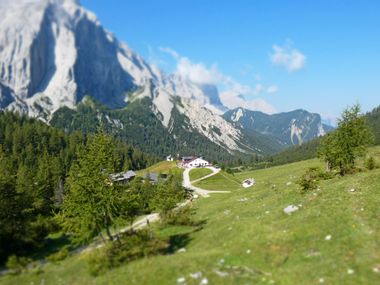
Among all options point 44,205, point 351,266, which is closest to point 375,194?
point 351,266

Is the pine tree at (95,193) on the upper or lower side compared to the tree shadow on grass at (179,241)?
upper

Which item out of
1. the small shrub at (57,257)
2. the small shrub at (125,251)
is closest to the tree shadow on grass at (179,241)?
the small shrub at (125,251)

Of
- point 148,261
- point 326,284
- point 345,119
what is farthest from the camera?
point 345,119

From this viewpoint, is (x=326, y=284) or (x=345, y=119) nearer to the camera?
(x=326, y=284)

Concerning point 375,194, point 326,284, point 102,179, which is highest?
point 102,179

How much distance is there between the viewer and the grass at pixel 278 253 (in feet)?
83.5

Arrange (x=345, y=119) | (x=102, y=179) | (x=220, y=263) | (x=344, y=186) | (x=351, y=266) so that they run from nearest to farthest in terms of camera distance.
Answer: (x=351, y=266) < (x=220, y=263) < (x=102, y=179) < (x=344, y=186) < (x=345, y=119)

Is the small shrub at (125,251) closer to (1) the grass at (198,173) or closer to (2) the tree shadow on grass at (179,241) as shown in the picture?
(2) the tree shadow on grass at (179,241)

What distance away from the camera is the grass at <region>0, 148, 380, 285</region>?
2544 cm

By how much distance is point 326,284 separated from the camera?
23.4 metres

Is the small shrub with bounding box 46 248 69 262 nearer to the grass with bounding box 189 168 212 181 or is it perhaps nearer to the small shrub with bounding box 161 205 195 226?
the small shrub with bounding box 161 205 195 226

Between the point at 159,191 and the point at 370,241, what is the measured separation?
57.4 meters

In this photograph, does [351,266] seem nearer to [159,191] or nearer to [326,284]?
[326,284]

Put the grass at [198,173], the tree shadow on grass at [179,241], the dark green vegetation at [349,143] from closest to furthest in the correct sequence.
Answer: the tree shadow on grass at [179,241] < the dark green vegetation at [349,143] < the grass at [198,173]
